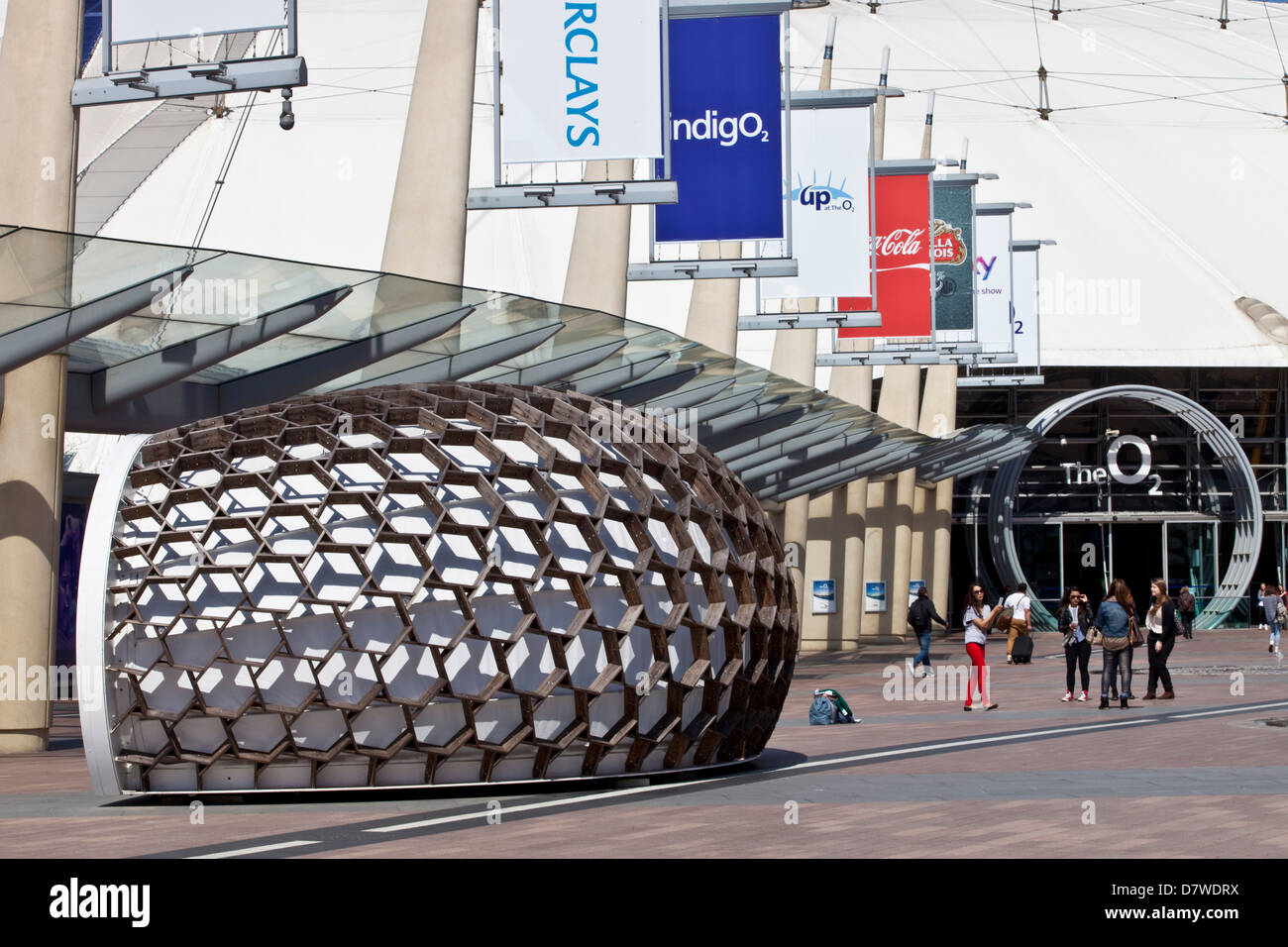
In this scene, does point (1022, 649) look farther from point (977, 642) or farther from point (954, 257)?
point (977, 642)

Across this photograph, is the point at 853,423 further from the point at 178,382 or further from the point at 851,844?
the point at 851,844

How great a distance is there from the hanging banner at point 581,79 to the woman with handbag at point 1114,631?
708 cm

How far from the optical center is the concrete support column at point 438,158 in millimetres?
17844

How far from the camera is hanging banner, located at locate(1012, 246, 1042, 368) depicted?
33.5 metres

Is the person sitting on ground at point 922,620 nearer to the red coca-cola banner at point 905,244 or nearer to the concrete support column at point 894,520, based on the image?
the red coca-cola banner at point 905,244

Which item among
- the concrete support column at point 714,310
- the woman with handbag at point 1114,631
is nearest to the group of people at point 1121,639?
the woman with handbag at point 1114,631

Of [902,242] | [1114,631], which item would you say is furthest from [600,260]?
[1114,631]

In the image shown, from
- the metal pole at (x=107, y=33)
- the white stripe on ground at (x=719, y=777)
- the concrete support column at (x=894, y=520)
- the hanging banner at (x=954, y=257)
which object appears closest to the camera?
the white stripe on ground at (x=719, y=777)

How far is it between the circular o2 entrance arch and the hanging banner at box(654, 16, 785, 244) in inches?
1158

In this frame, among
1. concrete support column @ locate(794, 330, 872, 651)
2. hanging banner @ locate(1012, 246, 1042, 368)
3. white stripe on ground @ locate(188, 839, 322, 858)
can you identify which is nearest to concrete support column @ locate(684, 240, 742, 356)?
hanging banner @ locate(1012, 246, 1042, 368)

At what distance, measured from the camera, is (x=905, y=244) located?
80.4 ft

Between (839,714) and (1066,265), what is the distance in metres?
34.3

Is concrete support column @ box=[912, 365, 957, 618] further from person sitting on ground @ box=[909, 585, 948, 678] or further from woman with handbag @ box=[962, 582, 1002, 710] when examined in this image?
woman with handbag @ box=[962, 582, 1002, 710]

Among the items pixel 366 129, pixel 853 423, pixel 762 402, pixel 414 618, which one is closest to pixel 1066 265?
pixel 366 129
